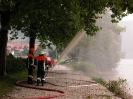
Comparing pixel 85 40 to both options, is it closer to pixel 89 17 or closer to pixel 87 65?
pixel 87 65

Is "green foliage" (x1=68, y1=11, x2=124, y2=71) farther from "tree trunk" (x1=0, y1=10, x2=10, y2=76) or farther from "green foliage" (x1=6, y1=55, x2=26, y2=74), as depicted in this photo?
"tree trunk" (x1=0, y1=10, x2=10, y2=76)

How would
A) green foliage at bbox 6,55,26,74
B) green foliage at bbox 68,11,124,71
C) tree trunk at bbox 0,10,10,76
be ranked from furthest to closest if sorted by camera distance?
green foliage at bbox 68,11,124,71, green foliage at bbox 6,55,26,74, tree trunk at bbox 0,10,10,76

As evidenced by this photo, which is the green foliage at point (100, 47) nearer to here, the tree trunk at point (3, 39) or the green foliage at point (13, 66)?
the green foliage at point (13, 66)

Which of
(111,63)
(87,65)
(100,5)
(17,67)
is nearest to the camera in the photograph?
(100,5)

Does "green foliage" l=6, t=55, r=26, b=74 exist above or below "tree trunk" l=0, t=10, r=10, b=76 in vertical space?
below

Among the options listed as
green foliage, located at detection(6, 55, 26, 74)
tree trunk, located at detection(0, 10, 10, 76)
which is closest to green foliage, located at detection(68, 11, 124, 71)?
green foliage, located at detection(6, 55, 26, 74)

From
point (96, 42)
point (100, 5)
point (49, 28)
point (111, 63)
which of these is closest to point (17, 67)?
point (49, 28)

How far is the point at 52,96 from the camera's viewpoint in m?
11.1

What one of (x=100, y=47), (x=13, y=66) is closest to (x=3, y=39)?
(x=13, y=66)

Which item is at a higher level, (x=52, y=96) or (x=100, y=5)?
(x=100, y=5)

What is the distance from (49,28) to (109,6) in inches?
157

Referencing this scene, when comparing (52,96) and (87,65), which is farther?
(87,65)

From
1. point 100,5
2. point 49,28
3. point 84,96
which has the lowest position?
point 84,96

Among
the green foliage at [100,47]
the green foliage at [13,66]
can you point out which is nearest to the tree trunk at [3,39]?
the green foliage at [13,66]
